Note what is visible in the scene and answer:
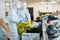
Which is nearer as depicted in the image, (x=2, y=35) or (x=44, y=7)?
(x=2, y=35)

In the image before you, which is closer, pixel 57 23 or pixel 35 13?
pixel 57 23

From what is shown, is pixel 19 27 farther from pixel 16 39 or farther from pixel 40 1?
pixel 40 1

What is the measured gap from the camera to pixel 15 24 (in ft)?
12.2

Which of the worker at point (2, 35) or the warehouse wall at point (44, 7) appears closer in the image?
the worker at point (2, 35)

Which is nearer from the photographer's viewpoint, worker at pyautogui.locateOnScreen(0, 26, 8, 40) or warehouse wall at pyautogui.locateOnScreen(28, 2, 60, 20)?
worker at pyautogui.locateOnScreen(0, 26, 8, 40)

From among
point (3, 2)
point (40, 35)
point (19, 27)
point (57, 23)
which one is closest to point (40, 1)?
point (3, 2)

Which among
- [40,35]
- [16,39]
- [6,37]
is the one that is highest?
[6,37]

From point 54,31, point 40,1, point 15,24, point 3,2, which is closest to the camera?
point 54,31

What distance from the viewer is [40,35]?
9.64ft

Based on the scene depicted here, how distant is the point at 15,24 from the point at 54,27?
1.85 metres

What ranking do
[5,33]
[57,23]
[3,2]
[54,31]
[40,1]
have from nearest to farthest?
[5,33]
[54,31]
[57,23]
[3,2]
[40,1]

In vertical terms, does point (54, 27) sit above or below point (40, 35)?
above

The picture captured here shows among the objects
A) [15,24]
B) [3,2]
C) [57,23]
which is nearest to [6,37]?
[57,23]

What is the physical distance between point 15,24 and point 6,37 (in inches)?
76.2
